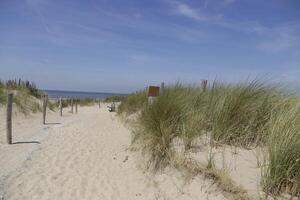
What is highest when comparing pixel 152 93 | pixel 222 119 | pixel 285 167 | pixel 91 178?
pixel 152 93

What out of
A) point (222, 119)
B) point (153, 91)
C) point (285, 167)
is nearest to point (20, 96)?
point (153, 91)

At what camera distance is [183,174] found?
4.56m

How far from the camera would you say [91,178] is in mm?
5723

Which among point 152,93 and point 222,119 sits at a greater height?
point 152,93

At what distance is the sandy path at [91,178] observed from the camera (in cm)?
455

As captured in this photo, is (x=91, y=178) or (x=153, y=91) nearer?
(x=91, y=178)

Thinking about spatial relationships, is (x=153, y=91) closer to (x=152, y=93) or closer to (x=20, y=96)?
(x=152, y=93)

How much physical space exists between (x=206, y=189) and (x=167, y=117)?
2078 mm

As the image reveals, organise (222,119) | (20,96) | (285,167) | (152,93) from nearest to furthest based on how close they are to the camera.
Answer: (285,167)
(222,119)
(152,93)
(20,96)

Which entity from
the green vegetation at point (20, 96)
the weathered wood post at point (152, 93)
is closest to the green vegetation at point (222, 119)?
the weathered wood post at point (152, 93)

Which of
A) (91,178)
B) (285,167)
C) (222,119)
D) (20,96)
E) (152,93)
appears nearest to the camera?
(285,167)

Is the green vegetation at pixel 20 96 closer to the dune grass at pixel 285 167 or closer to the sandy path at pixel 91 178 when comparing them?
the sandy path at pixel 91 178

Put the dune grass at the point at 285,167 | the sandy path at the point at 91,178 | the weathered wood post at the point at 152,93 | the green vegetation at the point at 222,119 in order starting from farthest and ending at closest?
the weathered wood post at the point at 152,93, the green vegetation at the point at 222,119, the sandy path at the point at 91,178, the dune grass at the point at 285,167

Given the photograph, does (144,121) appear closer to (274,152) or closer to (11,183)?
(11,183)
